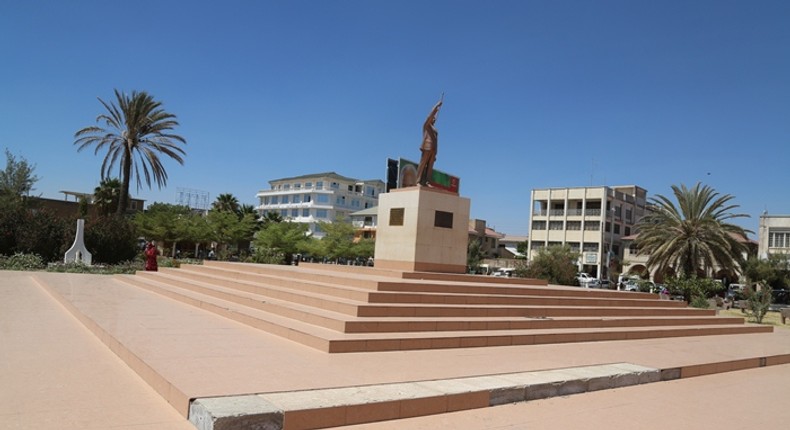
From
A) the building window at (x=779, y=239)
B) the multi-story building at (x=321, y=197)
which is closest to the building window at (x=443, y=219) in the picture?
the building window at (x=779, y=239)

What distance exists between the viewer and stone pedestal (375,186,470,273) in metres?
14.9

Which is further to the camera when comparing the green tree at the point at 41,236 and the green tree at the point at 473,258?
the green tree at the point at 473,258

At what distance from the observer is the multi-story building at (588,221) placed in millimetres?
61188

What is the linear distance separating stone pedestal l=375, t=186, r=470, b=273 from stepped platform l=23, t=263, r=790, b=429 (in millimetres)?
985

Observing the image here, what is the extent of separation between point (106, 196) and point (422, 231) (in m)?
45.5

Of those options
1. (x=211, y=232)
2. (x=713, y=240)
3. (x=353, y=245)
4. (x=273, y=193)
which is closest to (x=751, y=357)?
(x=713, y=240)

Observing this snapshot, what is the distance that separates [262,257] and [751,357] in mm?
26943

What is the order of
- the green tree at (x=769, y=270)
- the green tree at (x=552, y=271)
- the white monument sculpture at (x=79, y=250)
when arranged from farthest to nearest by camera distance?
the green tree at (x=769, y=270)
the green tree at (x=552, y=271)
the white monument sculpture at (x=79, y=250)

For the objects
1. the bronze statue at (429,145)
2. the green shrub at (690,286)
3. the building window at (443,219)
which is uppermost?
the bronze statue at (429,145)

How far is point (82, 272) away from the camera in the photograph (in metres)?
22.5

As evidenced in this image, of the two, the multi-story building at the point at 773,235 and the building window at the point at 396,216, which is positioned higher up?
the multi-story building at the point at 773,235

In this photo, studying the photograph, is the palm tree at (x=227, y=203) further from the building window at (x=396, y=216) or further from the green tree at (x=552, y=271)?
the building window at (x=396, y=216)

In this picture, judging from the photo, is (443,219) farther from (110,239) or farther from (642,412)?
(110,239)

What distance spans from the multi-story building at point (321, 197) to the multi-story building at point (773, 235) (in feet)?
155
